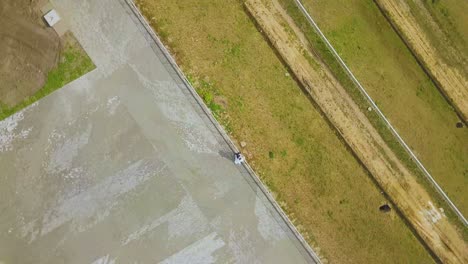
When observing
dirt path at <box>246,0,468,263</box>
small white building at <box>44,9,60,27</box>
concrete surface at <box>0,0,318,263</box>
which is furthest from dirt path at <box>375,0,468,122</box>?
small white building at <box>44,9,60,27</box>

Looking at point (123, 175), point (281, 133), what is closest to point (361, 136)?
point (281, 133)

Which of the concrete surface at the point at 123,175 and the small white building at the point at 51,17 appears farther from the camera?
the small white building at the point at 51,17

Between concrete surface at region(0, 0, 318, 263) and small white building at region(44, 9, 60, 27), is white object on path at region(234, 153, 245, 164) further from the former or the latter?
small white building at region(44, 9, 60, 27)

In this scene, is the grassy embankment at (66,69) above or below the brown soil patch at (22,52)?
below

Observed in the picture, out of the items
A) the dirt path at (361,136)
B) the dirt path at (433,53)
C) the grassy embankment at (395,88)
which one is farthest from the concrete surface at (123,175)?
the dirt path at (433,53)

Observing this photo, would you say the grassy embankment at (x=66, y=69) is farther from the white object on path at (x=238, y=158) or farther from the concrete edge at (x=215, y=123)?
the white object on path at (x=238, y=158)

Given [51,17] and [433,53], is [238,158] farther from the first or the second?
[433,53]
